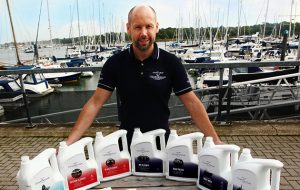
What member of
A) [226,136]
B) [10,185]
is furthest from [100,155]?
[226,136]

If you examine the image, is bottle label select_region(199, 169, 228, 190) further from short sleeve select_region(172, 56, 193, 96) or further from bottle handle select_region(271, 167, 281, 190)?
short sleeve select_region(172, 56, 193, 96)

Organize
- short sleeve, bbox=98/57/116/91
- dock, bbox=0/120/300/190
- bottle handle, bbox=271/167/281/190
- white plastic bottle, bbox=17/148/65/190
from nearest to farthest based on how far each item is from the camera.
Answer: bottle handle, bbox=271/167/281/190 → white plastic bottle, bbox=17/148/65/190 → short sleeve, bbox=98/57/116/91 → dock, bbox=0/120/300/190

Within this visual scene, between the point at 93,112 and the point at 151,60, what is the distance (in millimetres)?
594

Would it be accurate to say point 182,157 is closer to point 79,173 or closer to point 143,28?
point 79,173

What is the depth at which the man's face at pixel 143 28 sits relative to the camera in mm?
1896

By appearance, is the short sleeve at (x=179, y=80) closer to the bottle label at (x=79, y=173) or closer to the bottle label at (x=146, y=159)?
the bottle label at (x=146, y=159)

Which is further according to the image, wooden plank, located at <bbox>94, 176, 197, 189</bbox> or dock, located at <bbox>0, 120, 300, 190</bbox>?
dock, located at <bbox>0, 120, 300, 190</bbox>

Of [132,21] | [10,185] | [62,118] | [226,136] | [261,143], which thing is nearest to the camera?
[132,21]

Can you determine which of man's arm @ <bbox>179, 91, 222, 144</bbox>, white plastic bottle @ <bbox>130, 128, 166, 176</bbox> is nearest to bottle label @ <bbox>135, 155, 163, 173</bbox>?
white plastic bottle @ <bbox>130, 128, 166, 176</bbox>

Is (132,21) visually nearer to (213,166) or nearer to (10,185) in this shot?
(213,166)

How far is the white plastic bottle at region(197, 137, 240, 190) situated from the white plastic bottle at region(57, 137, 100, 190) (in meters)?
0.67

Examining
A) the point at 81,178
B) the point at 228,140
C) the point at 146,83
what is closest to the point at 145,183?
Result: the point at 81,178

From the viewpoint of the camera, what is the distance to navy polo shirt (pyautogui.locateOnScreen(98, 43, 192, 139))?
2.12m

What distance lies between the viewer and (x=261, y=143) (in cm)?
438
